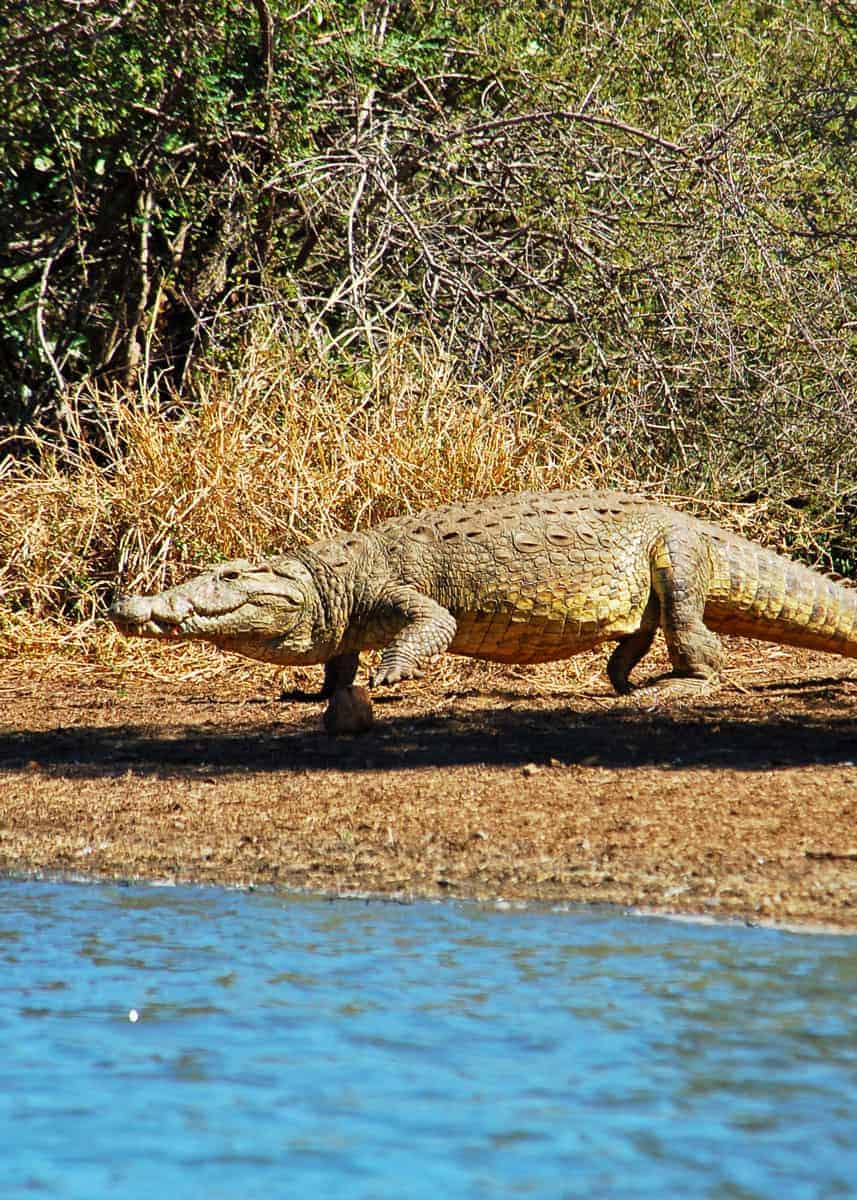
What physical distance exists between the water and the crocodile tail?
4204 millimetres

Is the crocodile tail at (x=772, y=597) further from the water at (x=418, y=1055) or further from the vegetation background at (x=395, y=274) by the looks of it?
the water at (x=418, y=1055)

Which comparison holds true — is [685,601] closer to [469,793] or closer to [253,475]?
[469,793]

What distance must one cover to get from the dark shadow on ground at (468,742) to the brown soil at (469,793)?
0.02 metres

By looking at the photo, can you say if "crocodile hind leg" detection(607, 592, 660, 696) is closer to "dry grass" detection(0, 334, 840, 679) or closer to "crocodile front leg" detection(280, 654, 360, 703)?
"dry grass" detection(0, 334, 840, 679)

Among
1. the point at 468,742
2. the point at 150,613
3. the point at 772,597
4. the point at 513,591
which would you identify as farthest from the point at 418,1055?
the point at 772,597

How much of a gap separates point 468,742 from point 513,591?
1.10 m

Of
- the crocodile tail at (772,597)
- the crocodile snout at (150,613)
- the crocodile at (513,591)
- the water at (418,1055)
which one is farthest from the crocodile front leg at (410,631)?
the water at (418,1055)

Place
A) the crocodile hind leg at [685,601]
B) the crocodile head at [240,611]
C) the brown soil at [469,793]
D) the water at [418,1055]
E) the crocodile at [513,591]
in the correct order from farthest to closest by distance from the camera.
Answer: the crocodile hind leg at [685,601], the crocodile at [513,591], the crocodile head at [240,611], the brown soil at [469,793], the water at [418,1055]

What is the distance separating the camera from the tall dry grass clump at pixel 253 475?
941cm

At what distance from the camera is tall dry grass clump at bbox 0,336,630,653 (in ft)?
30.9

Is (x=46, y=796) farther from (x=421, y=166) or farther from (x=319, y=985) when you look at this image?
(x=421, y=166)

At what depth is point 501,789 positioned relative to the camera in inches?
234

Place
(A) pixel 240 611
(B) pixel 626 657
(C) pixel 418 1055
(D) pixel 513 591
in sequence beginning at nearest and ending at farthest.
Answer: (C) pixel 418 1055, (A) pixel 240 611, (D) pixel 513 591, (B) pixel 626 657

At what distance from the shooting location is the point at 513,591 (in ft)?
25.6
